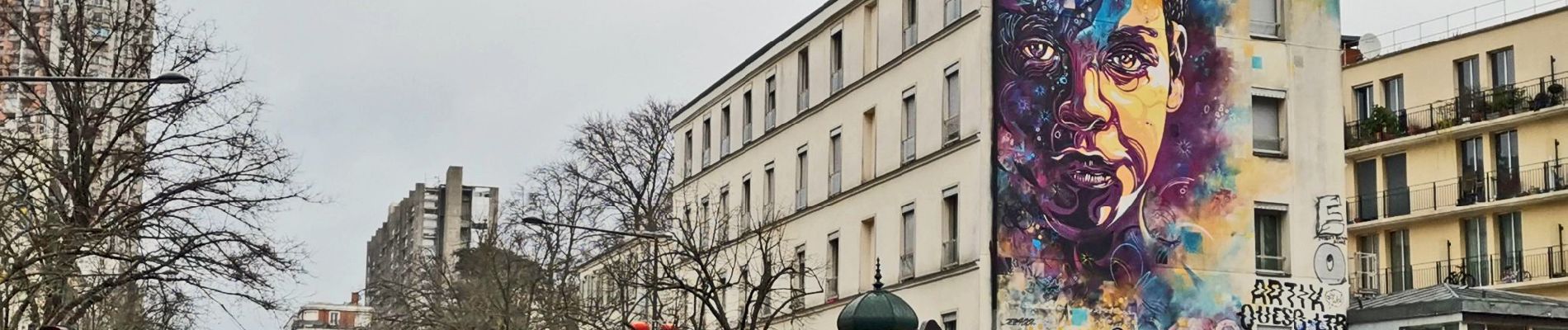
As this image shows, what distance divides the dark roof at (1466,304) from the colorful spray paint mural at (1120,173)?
238 cm

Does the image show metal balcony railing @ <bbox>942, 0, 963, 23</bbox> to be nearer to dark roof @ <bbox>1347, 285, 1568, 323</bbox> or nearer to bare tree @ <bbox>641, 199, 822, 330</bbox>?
bare tree @ <bbox>641, 199, 822, 330</bbox>

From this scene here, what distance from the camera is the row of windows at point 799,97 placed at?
49.4 meters

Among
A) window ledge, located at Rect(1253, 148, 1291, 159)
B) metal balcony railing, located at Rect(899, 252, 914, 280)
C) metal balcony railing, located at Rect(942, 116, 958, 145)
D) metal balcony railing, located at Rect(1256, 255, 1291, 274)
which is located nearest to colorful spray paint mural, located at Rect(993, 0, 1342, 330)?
metal balcony railing, located at Rect(1256, 255, 1291, 274)

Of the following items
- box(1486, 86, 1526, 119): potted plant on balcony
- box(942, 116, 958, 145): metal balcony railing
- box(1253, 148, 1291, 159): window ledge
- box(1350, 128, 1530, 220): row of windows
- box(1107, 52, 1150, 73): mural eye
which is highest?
box(1486, 86, 1526, 119): potted plant on balcony

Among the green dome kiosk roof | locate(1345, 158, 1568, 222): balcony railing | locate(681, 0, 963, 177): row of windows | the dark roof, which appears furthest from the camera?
locate(1345, 158, 1568, 222): balcony railing

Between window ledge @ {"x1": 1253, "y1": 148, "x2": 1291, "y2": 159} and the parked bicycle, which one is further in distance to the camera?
the parked bicycle

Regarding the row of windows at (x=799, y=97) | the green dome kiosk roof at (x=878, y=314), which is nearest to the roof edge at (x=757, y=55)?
the row of windows at (x=799, y=97)

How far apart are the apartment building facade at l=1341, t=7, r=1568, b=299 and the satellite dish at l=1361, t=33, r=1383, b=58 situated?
1074 mm

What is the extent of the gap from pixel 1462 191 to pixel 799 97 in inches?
813

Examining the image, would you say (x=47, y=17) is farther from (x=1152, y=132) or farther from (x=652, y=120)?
(x=652, y=120)

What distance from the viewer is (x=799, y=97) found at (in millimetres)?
59812

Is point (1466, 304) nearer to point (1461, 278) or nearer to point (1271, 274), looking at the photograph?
point (1271, 274)

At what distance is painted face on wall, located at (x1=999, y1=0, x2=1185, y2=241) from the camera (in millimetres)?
47125

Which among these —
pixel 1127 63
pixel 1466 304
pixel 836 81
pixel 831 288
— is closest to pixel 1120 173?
pixel 1127 63
